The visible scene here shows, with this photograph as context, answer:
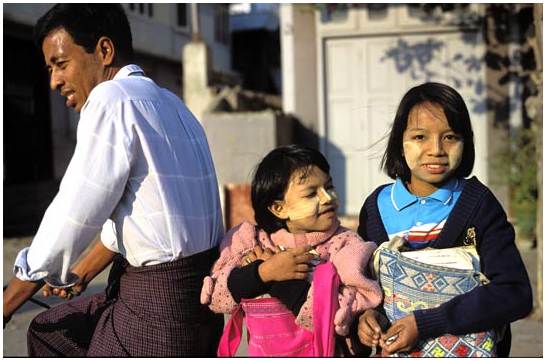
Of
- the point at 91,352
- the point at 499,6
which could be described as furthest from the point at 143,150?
the point at 499,6

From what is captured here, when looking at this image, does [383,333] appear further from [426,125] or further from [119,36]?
[119,36]

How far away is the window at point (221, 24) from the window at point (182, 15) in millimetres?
1772

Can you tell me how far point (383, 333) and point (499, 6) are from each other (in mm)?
6473

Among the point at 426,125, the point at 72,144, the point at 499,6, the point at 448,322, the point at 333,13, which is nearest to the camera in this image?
the point at 448,322

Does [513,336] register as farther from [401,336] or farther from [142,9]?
[142,9]

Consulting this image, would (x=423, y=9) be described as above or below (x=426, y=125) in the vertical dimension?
above

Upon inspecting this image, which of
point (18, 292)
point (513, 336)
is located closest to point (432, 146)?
point (18, 292)

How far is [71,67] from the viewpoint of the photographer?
6.59ft

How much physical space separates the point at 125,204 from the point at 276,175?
0.42 meters

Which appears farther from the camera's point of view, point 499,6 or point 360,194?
point 360,194

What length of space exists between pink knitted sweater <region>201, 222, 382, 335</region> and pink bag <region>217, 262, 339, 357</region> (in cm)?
3

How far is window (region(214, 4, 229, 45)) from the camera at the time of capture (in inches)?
755

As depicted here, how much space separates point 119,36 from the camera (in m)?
2.07

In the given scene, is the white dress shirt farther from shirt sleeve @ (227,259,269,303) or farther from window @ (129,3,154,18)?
window @ (129,3,154,18)
